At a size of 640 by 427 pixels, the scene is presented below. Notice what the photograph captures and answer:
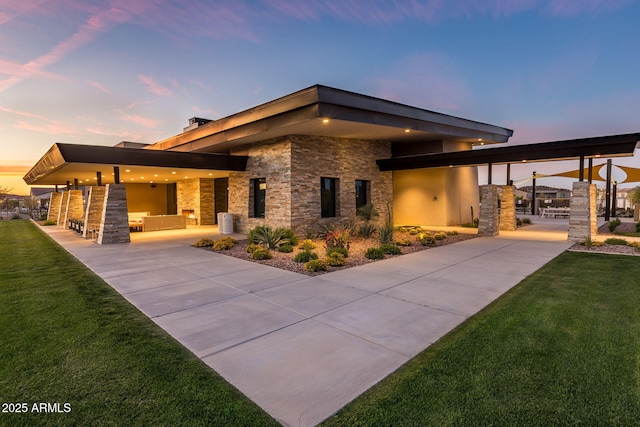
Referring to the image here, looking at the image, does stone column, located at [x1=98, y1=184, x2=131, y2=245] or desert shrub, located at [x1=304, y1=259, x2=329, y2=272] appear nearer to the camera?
desert shrub, located at [x1=304, y1=259, x2=329, y2=272]

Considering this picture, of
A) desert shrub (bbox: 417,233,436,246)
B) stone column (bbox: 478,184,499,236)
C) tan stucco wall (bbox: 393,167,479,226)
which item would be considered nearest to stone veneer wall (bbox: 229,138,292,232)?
desert shrub (bbox: 417,233,436,246)

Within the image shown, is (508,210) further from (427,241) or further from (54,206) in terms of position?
(54,206)

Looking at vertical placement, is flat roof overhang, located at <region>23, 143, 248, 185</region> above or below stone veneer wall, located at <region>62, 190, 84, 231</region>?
above

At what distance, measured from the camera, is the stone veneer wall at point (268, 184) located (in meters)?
14.3

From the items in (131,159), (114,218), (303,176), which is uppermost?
(131,159)

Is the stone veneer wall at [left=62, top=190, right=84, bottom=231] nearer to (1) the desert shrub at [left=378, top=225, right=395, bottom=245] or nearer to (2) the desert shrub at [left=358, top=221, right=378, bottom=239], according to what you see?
(2) the desert shrub at [left=358, top=221, right=378, bottom=239]

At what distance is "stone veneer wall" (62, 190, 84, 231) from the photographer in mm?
22500

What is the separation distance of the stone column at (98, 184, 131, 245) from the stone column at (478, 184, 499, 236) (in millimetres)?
17351

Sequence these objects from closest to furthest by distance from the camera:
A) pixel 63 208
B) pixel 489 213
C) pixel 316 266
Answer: pixel 316 266
pixel 489 213
pixel 63 208

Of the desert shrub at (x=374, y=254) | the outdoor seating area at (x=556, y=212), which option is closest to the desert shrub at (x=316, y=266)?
the desert shrub at (x=374, y=254)

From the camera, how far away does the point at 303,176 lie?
570 inches

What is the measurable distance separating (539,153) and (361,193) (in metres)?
8.76

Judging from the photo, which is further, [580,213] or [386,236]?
[580,213]

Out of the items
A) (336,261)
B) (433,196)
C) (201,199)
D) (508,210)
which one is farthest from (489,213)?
(201,199)
